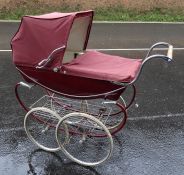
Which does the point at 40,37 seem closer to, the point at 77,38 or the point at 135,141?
the point at 77,38

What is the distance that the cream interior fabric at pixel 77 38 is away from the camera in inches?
197

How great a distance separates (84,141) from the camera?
5172 mm

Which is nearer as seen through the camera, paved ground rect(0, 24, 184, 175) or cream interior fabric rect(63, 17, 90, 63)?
paved ground rect(0, 24, 184, 175)

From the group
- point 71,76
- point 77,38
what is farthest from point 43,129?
point 77,38

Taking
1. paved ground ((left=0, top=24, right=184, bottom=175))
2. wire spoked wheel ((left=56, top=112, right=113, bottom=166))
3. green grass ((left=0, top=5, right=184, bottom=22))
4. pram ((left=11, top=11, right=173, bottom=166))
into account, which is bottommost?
green grass ((left=0, top=5, right=184, bottom=22))

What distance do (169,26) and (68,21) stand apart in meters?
8.50

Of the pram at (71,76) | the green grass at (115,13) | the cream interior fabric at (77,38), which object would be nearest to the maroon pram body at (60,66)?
the pram at (71,76)

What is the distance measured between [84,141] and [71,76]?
111cm

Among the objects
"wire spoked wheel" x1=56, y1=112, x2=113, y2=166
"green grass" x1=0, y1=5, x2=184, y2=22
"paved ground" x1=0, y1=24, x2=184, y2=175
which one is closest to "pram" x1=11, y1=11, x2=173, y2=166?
"wire spoked wheel" x1=56, y1=112, x2=113, y2=166

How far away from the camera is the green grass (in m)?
12.3

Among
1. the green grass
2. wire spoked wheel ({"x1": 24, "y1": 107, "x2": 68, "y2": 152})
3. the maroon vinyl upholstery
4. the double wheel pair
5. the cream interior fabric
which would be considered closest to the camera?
the maroon vinyl upholstery

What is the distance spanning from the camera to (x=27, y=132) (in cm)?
498

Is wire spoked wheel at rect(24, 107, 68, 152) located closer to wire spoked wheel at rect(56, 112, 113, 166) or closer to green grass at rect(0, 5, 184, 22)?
wire spoked wheel at rect(56, 112, 113, 166)

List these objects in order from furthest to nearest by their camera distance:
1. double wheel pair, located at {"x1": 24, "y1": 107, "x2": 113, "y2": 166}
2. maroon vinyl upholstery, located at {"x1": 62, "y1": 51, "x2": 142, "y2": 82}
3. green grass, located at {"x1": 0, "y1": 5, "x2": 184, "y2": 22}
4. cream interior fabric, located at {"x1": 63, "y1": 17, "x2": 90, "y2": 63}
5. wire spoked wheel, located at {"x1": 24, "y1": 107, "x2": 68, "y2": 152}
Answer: green grass, located at {"x1": 0, "y1": 5, "x2": 184, "y2": 22}
cream interior fabric, located at {"x1": 63, "y1": 17, "x2": 90, "y2": 63}
wire spoked wheel, located at {"x1": 24, "y1": 107, "x2": 68, "y2": 152}
double wheel pair, located at {"x1": 24, "y1": 107, "x2": 113, "y2": 166}
maroon vinyl upholstery, located at {"x1": 62, "y1": 51, "x2": 142, "y2": 82}
